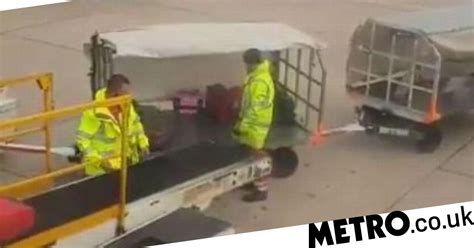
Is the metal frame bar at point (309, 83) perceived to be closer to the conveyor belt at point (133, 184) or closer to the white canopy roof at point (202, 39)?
the white canopy roof at point (202, 39)

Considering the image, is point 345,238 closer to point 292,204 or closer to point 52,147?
point 292,204

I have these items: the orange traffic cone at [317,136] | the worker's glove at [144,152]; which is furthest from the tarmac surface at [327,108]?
the worker's glove at [144,152]

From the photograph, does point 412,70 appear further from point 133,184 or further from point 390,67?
point 133,184

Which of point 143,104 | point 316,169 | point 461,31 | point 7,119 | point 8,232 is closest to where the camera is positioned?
point 8,232

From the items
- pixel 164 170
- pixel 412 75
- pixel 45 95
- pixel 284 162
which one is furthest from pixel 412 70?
pixel 45 95

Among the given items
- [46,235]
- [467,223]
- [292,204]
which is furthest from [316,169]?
[46,235]
